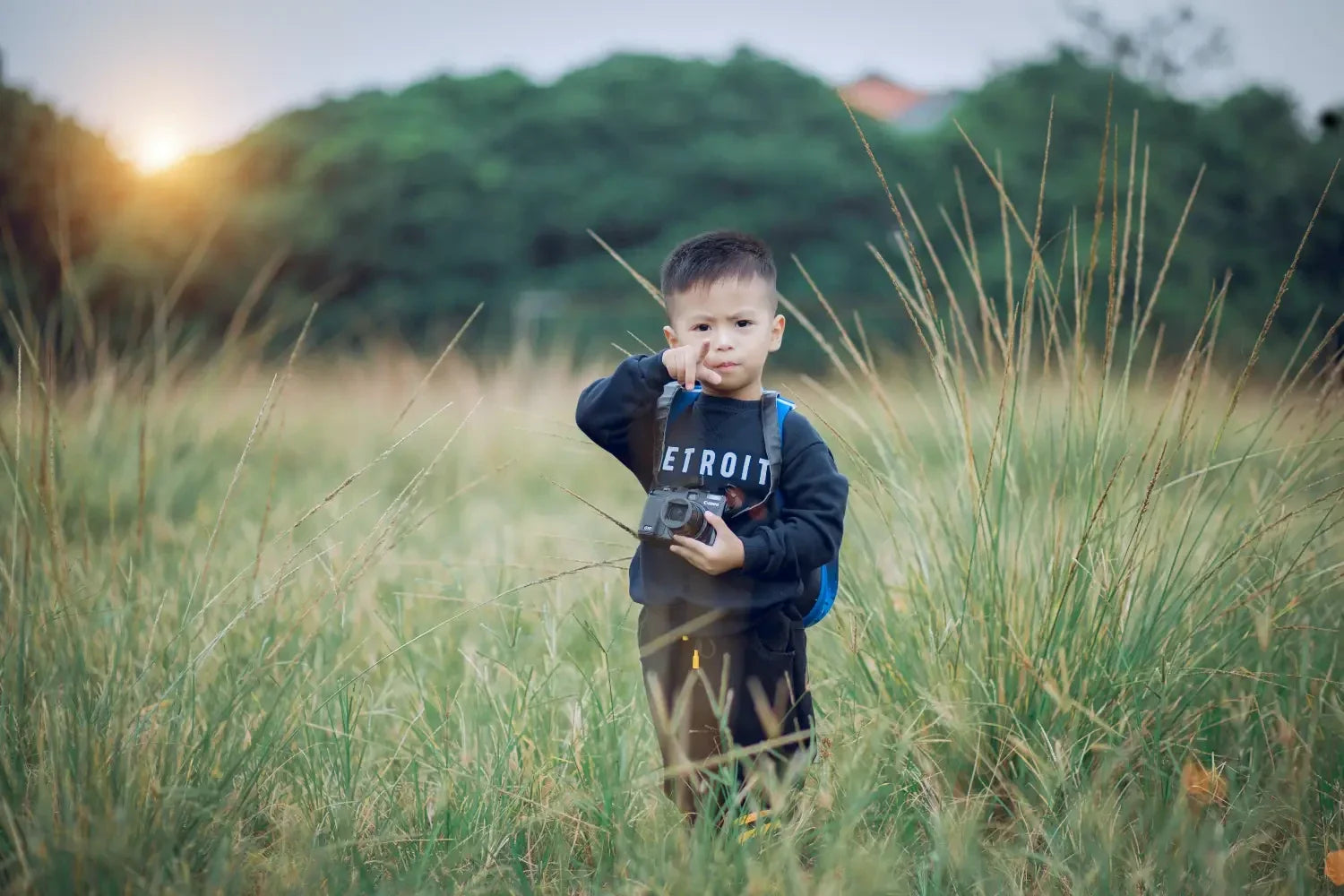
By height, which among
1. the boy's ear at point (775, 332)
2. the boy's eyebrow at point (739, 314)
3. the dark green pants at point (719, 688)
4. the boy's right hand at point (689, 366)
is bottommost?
the dark green pants at point (719, 688)

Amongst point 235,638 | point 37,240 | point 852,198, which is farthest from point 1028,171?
point 235,638

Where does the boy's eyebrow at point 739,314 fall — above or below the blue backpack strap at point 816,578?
above

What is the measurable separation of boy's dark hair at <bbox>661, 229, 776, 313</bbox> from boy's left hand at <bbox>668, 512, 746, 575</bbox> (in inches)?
14.8

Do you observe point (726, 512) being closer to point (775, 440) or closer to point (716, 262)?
point (775, 440)

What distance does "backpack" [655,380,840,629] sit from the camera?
1623 millimetres

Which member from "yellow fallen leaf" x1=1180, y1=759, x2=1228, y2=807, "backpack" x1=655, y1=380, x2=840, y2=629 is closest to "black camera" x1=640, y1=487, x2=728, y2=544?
"backpack" x1=655, y1=380, x2=840, y2=629

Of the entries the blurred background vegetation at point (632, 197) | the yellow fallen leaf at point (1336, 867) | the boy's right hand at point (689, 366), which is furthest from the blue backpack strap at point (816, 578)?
the blurred background vegetation at point (632, 197)

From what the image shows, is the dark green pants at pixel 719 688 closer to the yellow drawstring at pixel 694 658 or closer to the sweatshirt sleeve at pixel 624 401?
the yellow drawstring at pixel 694 658

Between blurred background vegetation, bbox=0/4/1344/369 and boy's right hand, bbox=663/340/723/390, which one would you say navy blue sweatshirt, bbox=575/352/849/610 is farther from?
blurred background vegetation, bbox=0/4/1344/369

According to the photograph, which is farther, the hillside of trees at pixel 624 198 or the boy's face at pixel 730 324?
the hillside of trees at pixel 624 198

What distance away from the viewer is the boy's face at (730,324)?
5.27ft

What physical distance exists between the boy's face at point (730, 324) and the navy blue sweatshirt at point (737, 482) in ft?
0.22

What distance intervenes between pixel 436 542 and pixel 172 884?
8.03 ft

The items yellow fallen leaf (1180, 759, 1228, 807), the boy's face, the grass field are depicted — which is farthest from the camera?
yellow fallen leaf (1180, 759, 1228, 807)
